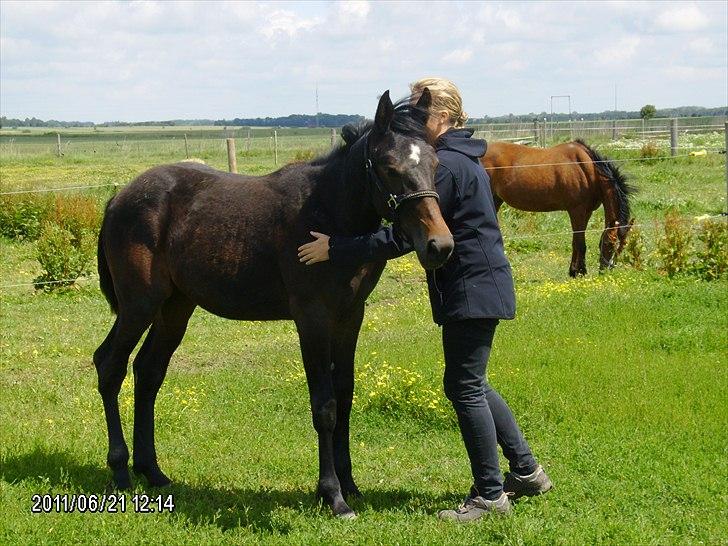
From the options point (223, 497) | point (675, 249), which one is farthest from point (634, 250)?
point (223, 497)

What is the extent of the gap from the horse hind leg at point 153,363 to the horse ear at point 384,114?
2018mm

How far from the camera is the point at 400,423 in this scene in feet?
21.6

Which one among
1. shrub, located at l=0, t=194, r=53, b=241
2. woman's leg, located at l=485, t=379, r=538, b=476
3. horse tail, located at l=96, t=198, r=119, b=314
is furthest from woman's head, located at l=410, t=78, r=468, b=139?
shrub, located at l=0, t=194, r=53, b=241

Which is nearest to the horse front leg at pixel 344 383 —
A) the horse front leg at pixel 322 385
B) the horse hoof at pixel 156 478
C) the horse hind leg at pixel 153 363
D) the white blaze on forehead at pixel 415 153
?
the horse front leg at pixel 322 385

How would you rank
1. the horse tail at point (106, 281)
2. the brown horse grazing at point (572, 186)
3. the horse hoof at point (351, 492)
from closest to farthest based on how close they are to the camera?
the horse hoof at point (351, 492)
the horse tail at point (106, 281)
the brown horse grazing at point (572, 186)

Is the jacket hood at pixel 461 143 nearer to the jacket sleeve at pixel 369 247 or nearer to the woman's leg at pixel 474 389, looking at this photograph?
the jacket sleeve at pixel 369 247

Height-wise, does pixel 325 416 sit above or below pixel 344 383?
below

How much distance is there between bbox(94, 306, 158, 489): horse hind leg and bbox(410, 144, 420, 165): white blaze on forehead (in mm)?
2151

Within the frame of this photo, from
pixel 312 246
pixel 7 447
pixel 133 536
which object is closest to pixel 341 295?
pixel 312 246

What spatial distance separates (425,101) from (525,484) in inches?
88.3

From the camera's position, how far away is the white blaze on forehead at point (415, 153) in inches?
167

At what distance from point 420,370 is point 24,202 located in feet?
34.0

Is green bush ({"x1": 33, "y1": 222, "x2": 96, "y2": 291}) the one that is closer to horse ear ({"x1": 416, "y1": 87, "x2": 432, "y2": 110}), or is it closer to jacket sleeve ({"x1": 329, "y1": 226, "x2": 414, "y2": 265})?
jacket sleeve ({"x1": 329, "y1": 226, "x2": 414, "y2": 265})

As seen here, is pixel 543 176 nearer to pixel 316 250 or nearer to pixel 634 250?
pixel 634 250
